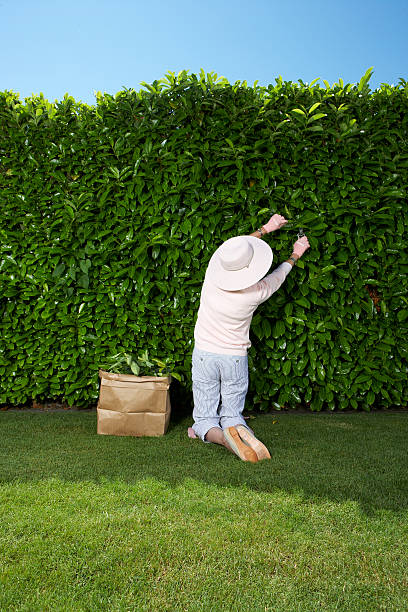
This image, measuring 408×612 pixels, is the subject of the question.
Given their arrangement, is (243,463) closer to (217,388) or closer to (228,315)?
(217,388)

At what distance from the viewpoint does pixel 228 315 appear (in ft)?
11.9

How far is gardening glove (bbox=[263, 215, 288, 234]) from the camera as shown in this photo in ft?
13.3

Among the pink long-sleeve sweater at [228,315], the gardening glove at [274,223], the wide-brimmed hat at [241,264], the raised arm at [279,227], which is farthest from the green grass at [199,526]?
the gardening glove at [274,223]

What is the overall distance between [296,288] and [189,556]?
2.73 metres

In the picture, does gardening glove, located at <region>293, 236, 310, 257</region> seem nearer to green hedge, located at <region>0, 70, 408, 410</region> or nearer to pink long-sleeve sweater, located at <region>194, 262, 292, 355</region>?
green hedge, located at <region>0, 70, 408, 410</region>

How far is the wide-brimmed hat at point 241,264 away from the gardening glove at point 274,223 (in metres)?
0.40

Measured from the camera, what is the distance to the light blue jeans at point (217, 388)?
12.0 feet

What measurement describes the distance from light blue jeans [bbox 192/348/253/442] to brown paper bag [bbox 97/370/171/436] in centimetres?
25

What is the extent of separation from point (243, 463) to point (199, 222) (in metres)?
1.98

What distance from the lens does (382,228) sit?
4.38 meters

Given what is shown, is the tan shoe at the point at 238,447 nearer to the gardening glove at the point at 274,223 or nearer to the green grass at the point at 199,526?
the green grass at the point at 199,526

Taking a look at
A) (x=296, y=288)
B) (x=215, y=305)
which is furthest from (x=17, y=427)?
(x=296, y=288)

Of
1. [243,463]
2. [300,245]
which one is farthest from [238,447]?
[300,245]

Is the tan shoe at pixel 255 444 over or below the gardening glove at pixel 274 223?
below
